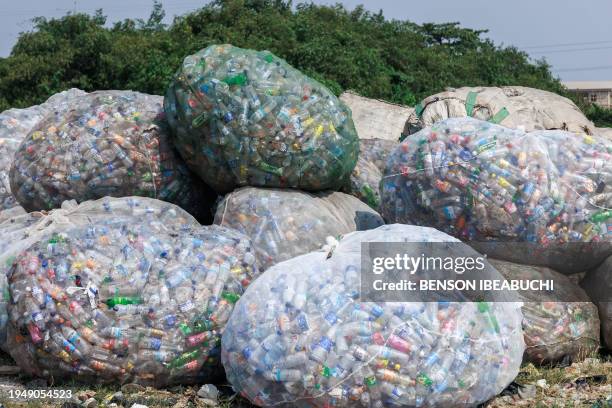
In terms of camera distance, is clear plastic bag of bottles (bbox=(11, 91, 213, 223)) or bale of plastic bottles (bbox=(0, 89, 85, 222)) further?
bale of plastic bottles (bbox=(0, 89, 85, 222))

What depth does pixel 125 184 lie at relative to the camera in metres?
4.58

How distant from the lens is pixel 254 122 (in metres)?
4.29

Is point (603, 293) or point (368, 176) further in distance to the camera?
point (368, 176)

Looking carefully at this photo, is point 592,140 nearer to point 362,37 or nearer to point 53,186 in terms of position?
point 53,186

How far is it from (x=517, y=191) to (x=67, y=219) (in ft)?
6.63

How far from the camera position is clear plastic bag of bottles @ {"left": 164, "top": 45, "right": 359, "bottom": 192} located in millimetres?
4309

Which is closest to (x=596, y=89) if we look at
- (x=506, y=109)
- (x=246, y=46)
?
(x=246, y=46)

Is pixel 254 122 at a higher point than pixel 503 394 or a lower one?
higher

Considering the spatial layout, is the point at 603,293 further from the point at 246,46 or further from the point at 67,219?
the point at 246,46

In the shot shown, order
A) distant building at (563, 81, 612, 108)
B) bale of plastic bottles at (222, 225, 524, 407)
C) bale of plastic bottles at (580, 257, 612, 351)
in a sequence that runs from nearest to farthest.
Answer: bale of plastic bottles at (222, 225, 524, 407), bale of plastic bottles at (580, 257, 612, 351), distant building at (563, 81, 612, 108)

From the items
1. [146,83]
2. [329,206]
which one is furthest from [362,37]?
[329,206]

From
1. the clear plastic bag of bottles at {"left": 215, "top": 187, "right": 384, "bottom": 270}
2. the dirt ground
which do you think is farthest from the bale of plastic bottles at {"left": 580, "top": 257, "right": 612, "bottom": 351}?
the clear plastic bag of bottles at {"left": 215, "top": 187, "right": 384, "bottom": 270}

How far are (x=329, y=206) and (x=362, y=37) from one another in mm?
15446

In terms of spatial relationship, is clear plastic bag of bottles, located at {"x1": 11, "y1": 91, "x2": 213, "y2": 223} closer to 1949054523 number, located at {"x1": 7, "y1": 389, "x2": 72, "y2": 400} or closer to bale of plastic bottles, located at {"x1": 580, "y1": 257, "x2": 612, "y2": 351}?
1949054523 number, located at {"x1": 7, "y1": 389, "x2": 72, "y2": 400}
